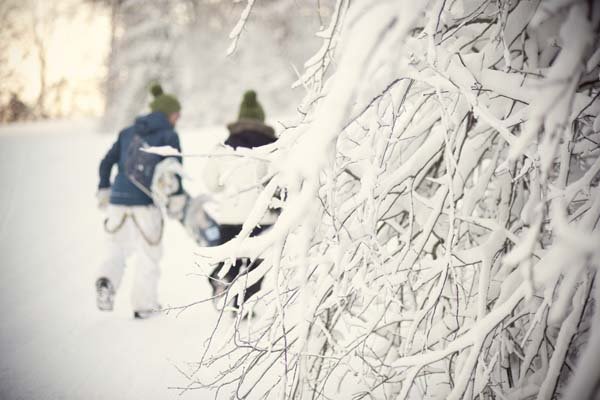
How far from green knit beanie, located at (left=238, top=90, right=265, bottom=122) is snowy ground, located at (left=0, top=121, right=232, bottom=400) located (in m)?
1.40

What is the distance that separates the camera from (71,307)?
4.20 m

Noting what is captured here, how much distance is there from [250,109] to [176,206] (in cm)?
106

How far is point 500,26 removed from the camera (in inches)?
49.1

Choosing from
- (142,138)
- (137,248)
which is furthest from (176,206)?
(142,138)

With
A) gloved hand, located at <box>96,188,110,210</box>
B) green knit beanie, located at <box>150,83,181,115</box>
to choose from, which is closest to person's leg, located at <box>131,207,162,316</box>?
gloved hand, located at <box>96,188,110,210</box>

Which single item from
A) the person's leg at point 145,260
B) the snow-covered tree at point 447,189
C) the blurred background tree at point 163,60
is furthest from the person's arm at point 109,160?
the blurred background tree at point 163,60

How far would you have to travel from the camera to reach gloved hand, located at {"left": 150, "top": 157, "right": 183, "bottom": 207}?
3.73 meters

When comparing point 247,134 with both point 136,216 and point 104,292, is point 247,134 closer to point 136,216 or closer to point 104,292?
point 136,216

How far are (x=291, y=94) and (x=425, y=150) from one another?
15521mm

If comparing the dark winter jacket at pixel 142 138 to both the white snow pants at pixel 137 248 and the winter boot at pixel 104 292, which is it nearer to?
the white snow pants at pixel 137 248

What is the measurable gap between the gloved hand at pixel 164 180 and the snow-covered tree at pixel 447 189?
89.3 inches

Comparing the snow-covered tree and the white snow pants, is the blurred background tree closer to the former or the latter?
the white snow pants

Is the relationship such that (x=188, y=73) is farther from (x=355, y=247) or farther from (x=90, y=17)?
(x=355, y=247)

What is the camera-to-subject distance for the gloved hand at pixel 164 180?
373cm
